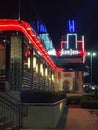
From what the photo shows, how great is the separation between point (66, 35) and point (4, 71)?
5858 centimetres

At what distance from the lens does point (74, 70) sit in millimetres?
64250

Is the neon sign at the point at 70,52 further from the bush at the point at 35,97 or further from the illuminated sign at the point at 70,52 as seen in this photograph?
the bush at the point at 35,97

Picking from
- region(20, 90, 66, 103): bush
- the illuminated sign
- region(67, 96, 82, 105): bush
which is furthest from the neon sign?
region(20, 90, 66, 103): bush

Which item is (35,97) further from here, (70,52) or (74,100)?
(70,52)

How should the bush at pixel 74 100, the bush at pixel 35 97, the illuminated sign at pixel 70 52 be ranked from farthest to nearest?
the illuminated sign at pixel 70 52, the bush at pixel 74 100, the bush at pixel 35 97

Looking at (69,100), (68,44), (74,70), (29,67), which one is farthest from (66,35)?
(29,67)

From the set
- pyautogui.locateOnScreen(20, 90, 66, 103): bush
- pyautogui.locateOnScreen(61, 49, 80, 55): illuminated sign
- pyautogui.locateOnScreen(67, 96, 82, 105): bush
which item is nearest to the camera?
pyautogui.locateOnScreen(20, 90, 66, 103): bush

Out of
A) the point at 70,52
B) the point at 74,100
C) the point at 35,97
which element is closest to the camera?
the point at 35,97

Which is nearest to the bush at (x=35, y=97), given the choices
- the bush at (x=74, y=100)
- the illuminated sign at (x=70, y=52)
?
the bush at (x=74, y=100)

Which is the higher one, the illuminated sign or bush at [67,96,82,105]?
the illuminated sign

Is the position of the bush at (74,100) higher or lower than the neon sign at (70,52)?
lower

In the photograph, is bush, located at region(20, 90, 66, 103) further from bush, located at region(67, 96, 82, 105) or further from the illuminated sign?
Result: the illuminated sign

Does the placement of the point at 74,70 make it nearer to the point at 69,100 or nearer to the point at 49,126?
the point at 69,100

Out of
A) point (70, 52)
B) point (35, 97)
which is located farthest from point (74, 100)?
point (70, 52)
